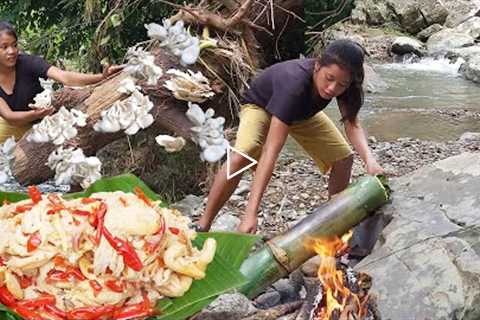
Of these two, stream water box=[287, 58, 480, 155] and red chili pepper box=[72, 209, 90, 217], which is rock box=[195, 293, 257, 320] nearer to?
red chili pepper box=[72, 209, 90, 217]

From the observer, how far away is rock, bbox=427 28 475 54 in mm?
17734

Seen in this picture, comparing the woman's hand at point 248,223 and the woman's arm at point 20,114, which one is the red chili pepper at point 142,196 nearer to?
the woman's hand at point 248,223

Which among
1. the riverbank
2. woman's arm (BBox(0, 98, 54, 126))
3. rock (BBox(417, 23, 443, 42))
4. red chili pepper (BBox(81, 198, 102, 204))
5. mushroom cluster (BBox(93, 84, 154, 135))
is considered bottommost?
rock (BBox(417, 23, 443, 42))

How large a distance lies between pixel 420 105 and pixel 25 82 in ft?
26.8

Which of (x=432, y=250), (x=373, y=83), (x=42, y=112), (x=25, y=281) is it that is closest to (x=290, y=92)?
(x=432, y=250)

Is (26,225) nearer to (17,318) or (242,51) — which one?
(17,318)

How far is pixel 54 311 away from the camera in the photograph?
136 cm

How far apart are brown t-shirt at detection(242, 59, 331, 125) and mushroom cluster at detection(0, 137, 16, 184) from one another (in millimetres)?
1760

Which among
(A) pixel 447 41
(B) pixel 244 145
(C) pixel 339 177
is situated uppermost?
(B) pixel 244 145

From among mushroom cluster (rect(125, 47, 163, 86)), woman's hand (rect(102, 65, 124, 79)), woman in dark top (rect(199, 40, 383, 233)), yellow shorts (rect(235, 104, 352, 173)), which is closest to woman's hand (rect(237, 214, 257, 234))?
woman in dark top (rect(199, 40, 383, 233))

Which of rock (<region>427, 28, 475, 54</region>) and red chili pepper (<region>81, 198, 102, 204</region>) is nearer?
red chili pepper (<region>81, 198, 102, 204</region>)

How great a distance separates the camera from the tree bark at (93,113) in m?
4.79

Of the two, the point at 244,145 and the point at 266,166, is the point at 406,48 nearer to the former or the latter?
the point at 244,145

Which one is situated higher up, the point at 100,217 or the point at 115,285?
the point at 100,217
